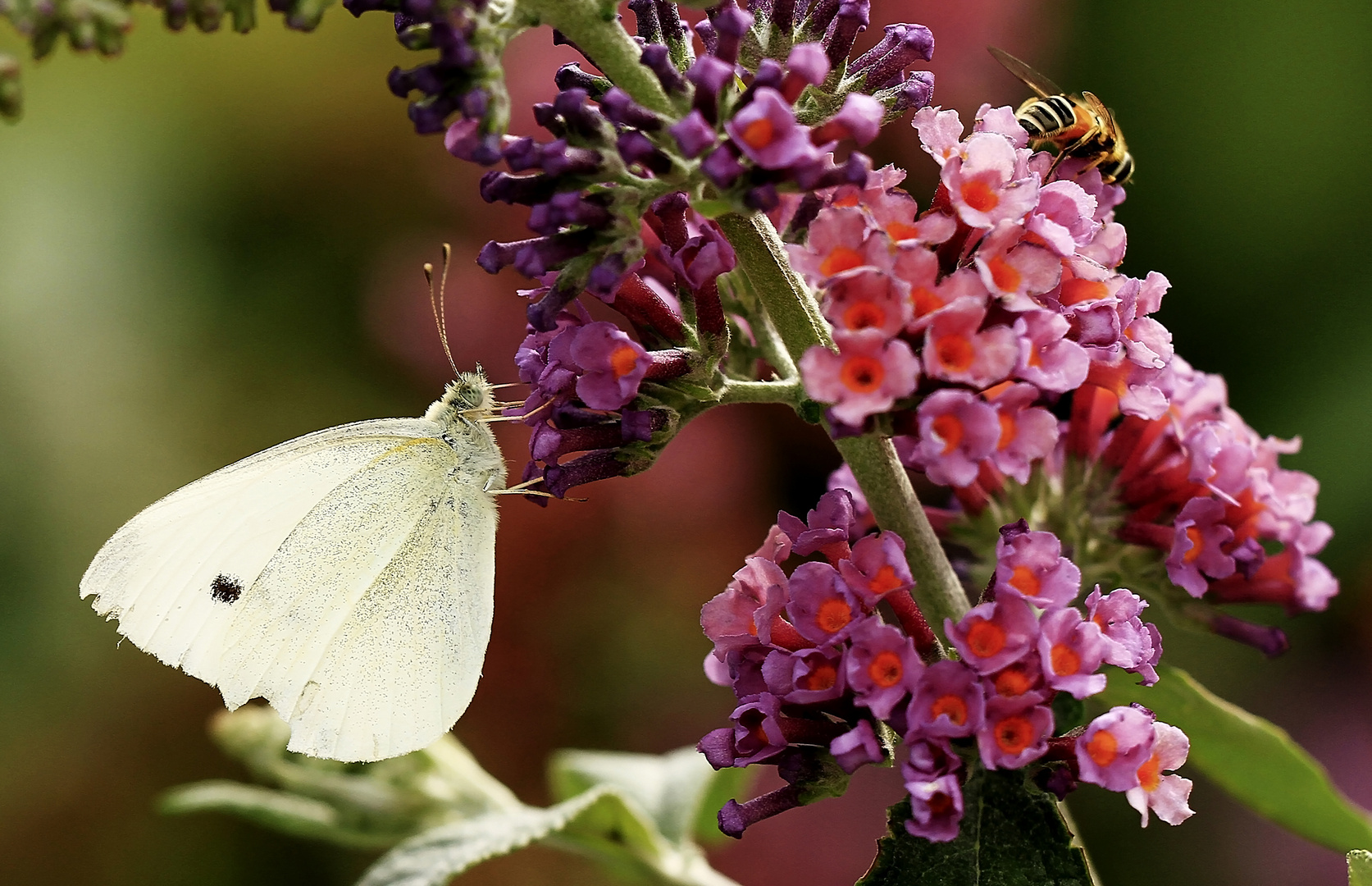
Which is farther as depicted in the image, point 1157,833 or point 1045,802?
point 1157,833


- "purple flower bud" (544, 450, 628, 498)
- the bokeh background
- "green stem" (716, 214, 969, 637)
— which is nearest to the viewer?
"green stem" (716, 214, 969, 637)

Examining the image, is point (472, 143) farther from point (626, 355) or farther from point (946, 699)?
point (946, 699)

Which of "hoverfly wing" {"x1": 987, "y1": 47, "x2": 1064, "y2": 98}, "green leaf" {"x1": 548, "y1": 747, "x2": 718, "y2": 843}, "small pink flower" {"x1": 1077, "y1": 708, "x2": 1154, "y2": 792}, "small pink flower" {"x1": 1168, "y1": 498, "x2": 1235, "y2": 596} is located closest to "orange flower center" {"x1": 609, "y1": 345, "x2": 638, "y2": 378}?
"small pink flower" {"x1": 1077, "y1": 708, "x2": 1154, "y2": 792}

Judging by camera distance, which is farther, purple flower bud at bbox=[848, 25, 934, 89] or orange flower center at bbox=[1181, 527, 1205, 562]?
orange flower center at bbox=[1181, 527, 1205, 562]

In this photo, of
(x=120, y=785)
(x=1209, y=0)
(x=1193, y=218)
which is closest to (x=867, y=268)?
(x=1193, y=218)

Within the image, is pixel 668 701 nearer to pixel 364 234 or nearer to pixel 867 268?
pixel 364 234

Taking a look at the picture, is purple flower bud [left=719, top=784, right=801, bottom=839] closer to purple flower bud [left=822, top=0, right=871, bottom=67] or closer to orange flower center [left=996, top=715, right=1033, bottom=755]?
orange flower center [left=996, top=715, right=1033, bottom=755]

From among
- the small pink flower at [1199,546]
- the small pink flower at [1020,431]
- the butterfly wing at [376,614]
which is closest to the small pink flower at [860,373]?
the small pink flower at [1020,431]
